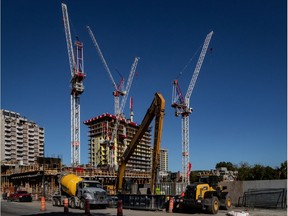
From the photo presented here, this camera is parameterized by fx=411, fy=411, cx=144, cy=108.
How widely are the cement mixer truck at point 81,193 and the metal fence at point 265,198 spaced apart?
12134 mm

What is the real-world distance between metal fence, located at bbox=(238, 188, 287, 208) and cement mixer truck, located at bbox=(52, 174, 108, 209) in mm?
12134

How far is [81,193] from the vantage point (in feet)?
120

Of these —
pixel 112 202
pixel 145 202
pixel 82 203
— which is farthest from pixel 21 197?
pixel 145 202

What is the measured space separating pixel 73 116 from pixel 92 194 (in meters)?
86.4

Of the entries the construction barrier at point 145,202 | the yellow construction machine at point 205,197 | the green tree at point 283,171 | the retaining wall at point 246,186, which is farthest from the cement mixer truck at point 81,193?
the green tree at point 283,171

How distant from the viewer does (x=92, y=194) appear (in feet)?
118

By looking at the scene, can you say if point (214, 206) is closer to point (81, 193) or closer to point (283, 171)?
point (81, 193)

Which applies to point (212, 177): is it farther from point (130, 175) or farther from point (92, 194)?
point (130, 175)

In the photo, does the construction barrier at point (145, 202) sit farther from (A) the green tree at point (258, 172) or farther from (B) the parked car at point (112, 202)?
(A) the green tree at point (258, 172)

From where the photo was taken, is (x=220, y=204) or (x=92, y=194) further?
(x=92, y=194)

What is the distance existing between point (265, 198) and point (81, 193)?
15.8m

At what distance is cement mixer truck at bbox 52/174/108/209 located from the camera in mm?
35897

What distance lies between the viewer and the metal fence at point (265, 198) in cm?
3199

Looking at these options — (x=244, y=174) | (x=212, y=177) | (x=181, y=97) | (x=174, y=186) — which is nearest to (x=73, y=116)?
(x=181, y=97)
